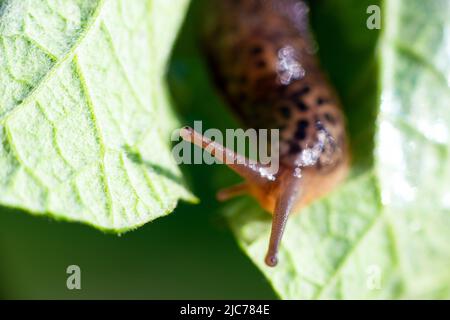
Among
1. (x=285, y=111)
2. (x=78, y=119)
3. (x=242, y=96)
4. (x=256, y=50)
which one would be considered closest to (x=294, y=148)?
(x=285, y=111)

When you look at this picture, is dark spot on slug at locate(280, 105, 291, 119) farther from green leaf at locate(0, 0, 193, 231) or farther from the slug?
green leaf at locate(0, 0, 193, 231)

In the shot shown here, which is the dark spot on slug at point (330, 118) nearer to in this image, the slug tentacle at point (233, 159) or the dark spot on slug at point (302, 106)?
the dark spot on slug at point (302, 106)

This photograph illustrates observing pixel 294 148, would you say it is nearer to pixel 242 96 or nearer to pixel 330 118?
pixel 330 118

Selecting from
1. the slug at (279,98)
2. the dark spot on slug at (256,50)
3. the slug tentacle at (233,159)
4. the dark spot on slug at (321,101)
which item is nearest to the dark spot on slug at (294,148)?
the slug at (279,98)

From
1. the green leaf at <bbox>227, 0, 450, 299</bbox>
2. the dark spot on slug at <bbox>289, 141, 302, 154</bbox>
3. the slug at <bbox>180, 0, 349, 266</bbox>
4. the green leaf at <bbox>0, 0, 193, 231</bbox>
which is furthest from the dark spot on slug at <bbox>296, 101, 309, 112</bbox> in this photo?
the green leaf at <bbox>0, 0, 193, 231</bbox>

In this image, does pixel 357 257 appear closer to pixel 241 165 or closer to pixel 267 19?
pixel 241 165
